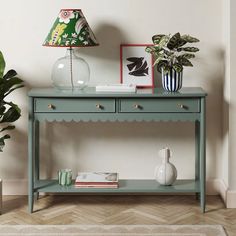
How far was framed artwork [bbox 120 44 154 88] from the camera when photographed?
4930mm

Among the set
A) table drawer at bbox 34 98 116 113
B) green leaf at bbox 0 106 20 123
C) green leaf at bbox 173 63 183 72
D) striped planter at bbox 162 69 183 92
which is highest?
green leaf at bbox 173 63 183 72

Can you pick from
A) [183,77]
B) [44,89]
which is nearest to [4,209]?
[44,89]

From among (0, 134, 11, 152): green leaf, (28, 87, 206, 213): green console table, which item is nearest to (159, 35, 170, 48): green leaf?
(28, 87, 206, 213): green console table

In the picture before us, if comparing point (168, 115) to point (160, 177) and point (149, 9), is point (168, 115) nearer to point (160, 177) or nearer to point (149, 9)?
point (160, 177)

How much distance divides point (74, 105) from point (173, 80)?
27.7 inches

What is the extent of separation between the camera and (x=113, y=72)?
499cm

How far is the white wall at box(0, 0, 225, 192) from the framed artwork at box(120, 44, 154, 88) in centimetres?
5

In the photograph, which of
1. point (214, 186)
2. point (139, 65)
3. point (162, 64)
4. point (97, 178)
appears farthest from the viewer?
point (214, 186)

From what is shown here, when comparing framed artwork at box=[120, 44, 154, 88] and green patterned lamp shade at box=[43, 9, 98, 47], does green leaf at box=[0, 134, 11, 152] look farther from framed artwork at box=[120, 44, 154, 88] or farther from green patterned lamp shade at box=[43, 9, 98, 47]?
framed artwork at box=[120, 44, 154, 88]

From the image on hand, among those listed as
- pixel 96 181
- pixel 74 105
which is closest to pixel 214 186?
pixel 96 181

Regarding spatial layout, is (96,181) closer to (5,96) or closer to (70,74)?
(70,74)

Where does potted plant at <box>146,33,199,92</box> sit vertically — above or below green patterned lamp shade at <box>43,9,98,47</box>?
below

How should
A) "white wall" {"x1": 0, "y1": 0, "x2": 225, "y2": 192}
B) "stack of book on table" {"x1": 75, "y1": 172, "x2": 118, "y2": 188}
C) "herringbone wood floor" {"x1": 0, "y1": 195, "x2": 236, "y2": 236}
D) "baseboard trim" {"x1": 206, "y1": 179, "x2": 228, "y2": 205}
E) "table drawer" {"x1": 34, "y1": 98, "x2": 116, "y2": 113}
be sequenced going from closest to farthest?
"herringbone wood floor" {"x1": 0, "y1": 195, "x2": 236, "y2": 236}
"table drawer" {"x1": 34, "y1": 98, "x2": 116, "y2": 113}
"stack of book on table" {"x1": 75, "y1": 172, "x2": 118, "y2": 188}
"white wall" {"x1": 0, "y1": 0, "x2": 225, "y2": 192}
"baseboard trim" {"x1": 206, "y1": 179, "x2": 228, "y2": 205}

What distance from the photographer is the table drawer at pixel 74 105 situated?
180 inches
